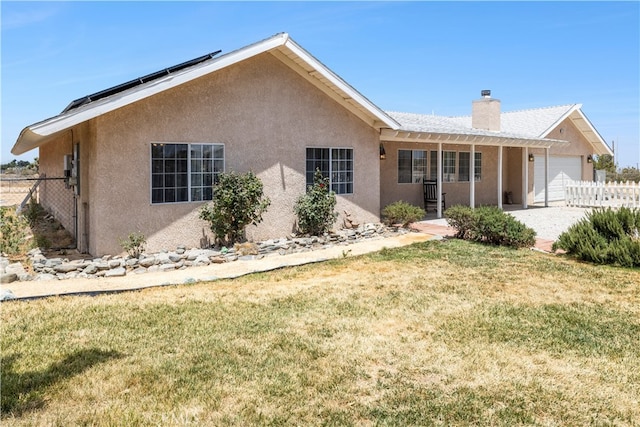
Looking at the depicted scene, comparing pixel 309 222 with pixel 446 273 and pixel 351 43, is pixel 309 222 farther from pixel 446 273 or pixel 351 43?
pixel 351 43

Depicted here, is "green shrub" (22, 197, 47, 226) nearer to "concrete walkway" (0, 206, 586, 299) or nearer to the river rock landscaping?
the river rock landscaping

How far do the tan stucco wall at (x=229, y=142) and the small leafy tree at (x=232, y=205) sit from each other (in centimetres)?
41

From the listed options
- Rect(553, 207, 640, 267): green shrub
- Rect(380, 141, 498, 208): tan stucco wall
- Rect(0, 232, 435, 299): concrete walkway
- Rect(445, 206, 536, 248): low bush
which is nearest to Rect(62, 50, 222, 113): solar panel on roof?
Rect(0, 232, 435, 299): concrete walkway

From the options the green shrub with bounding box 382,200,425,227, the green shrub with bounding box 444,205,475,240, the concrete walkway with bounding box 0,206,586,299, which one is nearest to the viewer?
the concrete walkway with bounding box 0,206,586,299

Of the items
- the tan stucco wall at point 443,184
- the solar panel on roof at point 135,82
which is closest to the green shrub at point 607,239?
the tan stucco wall at point 443,184

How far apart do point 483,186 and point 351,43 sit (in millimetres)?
8527

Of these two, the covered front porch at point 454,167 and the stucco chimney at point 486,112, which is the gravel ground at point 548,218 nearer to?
the covered front porch at point 454,167

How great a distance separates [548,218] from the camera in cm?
1720

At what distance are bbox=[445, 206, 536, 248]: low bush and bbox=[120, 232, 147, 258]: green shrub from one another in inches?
316

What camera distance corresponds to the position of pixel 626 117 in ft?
120

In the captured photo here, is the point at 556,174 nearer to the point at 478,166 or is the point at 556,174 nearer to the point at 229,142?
the point at 478,166

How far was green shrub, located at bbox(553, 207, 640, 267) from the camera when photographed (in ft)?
31.8

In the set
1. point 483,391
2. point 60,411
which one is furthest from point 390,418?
point 60,411

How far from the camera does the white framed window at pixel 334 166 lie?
1327 centimetres
